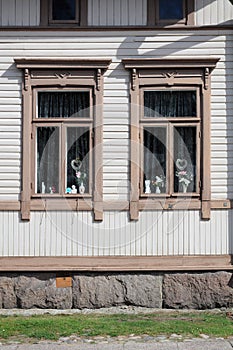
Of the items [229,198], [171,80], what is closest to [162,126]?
[171,80]

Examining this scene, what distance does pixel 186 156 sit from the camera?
1338 centimetres

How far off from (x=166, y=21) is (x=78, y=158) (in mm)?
2855

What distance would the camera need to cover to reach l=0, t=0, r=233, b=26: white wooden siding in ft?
43.6

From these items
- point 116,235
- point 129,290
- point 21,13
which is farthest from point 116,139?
point 21,13

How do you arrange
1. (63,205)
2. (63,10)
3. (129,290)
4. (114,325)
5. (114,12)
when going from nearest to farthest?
(114,325), (129,290), (63,205), (114,12), (63,10)

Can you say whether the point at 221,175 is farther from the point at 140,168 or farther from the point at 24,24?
the point at 24,24

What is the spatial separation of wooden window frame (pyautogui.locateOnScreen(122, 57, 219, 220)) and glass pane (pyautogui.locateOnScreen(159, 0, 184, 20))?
2.75 ft

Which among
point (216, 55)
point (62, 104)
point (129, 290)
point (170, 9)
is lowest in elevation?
point (129, 290)

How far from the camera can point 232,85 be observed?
43.5 ft

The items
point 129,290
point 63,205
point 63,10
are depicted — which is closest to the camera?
point 129,290

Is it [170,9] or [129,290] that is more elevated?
[170,9]

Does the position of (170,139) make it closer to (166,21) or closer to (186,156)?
(186,156)

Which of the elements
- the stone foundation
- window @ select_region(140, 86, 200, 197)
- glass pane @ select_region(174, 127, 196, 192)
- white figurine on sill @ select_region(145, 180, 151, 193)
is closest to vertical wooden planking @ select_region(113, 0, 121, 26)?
window @ select_region(140, 86, 200, 197)

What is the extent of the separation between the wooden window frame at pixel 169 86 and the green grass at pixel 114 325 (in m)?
1.82
